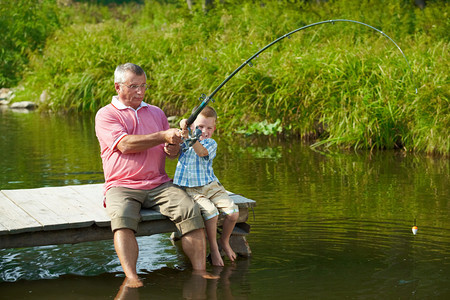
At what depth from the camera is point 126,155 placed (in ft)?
14.9

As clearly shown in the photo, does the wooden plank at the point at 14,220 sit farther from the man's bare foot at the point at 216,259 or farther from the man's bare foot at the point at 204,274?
the man's bare foot at the point at 216,259

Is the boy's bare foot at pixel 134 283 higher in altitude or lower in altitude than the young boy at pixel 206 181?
lower

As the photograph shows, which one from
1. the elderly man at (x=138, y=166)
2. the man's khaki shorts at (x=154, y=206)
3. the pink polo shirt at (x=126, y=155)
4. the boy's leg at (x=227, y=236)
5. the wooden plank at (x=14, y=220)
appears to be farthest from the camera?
the boy's leg at (x=227, y=236)

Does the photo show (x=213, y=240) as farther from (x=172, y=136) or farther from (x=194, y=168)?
(x=172, y=136)

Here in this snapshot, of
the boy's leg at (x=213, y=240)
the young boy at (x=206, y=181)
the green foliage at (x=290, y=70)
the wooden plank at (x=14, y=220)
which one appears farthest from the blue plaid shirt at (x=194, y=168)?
the green foliage at (x=290, y=70)

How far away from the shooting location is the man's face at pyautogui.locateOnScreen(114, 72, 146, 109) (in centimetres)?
457

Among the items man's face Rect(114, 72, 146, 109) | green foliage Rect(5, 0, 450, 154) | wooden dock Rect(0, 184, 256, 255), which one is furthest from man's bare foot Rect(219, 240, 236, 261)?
green foliage Rect(5, 0, 450, 154)

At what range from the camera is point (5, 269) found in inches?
183

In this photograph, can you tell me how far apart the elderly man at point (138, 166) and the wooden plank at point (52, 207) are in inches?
8.0

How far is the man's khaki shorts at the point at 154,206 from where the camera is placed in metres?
4.29

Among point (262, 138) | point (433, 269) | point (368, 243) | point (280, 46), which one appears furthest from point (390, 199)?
point (280, 46)

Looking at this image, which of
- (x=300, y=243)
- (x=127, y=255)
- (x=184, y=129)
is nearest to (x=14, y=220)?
(x=127, y=255)

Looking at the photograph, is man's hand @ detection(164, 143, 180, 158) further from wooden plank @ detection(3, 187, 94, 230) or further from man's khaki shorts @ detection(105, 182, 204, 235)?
wooden plank @ detection(3, 187, 94, 230)

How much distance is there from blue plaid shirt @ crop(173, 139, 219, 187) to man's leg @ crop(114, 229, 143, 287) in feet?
1.99
